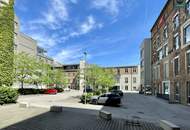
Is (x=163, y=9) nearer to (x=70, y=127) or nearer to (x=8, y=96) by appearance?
(x=8, y=96)

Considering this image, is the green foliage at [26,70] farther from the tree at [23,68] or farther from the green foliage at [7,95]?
the green foliage at [7,95]

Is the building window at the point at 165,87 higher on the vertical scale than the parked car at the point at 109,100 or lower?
higher

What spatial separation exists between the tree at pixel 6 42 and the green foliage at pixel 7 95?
1643 millimetres

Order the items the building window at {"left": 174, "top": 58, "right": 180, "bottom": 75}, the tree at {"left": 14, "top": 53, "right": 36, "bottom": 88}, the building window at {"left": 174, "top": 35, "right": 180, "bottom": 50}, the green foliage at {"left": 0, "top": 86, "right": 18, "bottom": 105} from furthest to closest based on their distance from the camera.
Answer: the tree at {"left": 14, "top": 53, "right": 36, "bottom": 88}, the building window at {"left": 174, "top": 35, "right": 180, "bottom": 50}, the building window at {"left": 174, "top": 58, "right": 180, "bottom": 75}, the green foliage at {"left": 0, "top": 86, "right": 18, "bottom": 105}

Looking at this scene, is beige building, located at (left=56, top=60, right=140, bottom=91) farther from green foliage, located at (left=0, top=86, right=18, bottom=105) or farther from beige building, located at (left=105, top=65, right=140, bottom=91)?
green foliage, located at (left=0, top=86, right=18, bottom=105)

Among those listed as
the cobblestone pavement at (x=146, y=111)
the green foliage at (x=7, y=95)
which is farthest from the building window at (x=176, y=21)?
the green foliage at (x=7, y=95)

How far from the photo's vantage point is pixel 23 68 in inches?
1790

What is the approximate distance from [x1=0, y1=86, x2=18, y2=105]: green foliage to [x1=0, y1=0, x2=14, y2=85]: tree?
5.39ft

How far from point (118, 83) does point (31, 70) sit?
221 ft

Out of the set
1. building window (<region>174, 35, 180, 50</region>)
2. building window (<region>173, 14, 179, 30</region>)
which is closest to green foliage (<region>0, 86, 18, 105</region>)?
building window (<region>174, 35, 180, 50</region>)

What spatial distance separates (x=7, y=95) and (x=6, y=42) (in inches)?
222

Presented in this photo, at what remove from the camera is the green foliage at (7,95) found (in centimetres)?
2093

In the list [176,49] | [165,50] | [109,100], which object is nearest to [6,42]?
[109,100]

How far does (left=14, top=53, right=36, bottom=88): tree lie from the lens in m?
45.1
